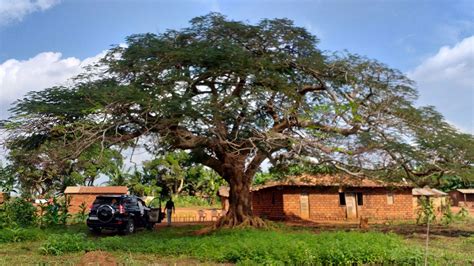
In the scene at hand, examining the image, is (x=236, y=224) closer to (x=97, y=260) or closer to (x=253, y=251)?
(x=253, y=251)

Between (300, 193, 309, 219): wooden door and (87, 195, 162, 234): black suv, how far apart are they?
11.2m

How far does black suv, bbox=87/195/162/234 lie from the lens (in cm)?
1766

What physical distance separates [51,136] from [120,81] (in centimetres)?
310

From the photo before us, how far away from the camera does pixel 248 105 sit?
15203mm

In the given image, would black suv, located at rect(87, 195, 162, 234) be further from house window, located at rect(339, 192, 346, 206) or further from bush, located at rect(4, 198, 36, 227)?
house window, located at rect(339, 192, 346, 206)

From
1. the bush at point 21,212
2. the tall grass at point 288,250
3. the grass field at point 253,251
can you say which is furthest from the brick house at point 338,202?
the tall grass at point 288,250

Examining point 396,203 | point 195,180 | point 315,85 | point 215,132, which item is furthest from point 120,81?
point 195,180

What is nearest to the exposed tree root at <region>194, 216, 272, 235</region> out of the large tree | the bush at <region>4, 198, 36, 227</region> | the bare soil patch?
the large tree

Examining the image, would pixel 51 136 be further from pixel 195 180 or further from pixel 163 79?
pixel 195 180

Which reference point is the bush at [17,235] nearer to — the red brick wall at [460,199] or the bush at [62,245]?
the bush at [62,245]

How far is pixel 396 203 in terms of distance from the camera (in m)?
28.1

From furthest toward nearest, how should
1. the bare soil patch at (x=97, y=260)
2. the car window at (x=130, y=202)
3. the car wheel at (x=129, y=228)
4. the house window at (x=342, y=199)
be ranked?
the house window at (x=342, y=199), the car window at (x=130, y=202), the car wheel at (x=129, y=228), the bare soil patch at (x=97, y=260)

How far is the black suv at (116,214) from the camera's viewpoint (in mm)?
17656

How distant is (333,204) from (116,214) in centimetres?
1491
